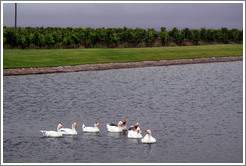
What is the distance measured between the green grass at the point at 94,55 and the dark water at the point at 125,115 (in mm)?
4900

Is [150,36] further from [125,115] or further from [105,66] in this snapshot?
[125,115]

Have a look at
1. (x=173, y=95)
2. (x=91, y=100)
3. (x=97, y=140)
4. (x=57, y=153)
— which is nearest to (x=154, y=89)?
(x=173, y=95)

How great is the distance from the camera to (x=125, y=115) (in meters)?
28.2

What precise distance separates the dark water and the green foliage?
59.8 ft

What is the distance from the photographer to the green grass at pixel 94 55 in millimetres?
52438

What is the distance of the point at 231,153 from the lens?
786 inches

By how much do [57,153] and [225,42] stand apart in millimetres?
74633

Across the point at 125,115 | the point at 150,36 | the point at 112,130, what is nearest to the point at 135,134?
the point at 112,130

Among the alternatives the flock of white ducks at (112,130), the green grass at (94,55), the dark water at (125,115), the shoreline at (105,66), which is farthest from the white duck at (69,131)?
the green grass at (94,55)

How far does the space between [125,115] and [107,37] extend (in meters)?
48.6

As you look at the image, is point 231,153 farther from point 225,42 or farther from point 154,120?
point 225,42

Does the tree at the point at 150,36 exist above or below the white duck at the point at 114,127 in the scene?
above

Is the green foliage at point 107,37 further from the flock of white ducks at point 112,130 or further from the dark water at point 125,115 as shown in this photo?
the flock of white ducks at point 112,130

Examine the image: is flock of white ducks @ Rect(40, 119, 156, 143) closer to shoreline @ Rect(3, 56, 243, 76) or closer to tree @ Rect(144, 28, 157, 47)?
A: shoreline @ Rect(3, 56, 243, 76)
